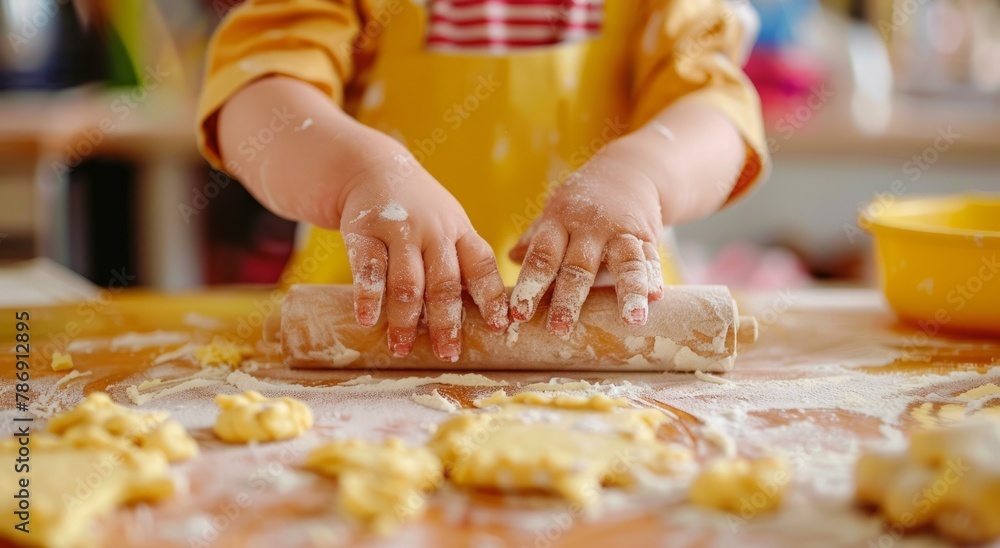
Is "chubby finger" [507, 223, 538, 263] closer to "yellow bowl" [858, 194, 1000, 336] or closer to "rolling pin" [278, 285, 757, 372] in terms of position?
"rolling pin" [278, 285, 757, 372]

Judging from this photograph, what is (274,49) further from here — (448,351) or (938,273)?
(938,273)

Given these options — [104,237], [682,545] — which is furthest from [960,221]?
[104,237]

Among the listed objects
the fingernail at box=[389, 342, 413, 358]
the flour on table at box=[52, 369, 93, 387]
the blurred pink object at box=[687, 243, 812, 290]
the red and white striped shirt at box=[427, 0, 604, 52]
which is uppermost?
the red and white striped shirt at box=[427, 0, 604, 52]

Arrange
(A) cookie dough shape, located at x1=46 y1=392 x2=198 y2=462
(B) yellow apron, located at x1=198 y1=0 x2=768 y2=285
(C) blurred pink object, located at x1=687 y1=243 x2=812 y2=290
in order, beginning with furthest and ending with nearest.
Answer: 1. (C) blurred pink object, located at x1=687 y1=243 x2=812 y2=290
2. (B) yellow apron, located at x1=198 y1=0 x2=768 y2=285
3. (A) cookie dough shape, located at x1=46 y1=392 x2=198 y2=462

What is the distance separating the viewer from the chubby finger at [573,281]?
30.6 inches

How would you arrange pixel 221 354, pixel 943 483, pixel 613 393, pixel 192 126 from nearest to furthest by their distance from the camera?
pixel 943 483
pixel 613 393
pixel 221 354
pixel 192 126

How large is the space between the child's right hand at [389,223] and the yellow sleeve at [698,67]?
35 cm

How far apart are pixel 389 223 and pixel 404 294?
0.06 metres

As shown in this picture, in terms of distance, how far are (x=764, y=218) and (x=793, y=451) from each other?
1.91 meters

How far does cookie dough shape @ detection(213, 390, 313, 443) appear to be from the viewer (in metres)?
0.63

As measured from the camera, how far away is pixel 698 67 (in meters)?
1.04

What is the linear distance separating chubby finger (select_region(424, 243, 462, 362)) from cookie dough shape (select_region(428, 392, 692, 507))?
95mm

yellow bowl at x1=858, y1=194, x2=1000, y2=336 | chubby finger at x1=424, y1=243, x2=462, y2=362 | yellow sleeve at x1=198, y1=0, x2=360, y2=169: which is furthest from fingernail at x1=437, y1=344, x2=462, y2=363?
yellow bowl at x1=858, y1=194, x2=1000, y2=336

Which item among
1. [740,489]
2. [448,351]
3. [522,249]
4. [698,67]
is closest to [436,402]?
[448,351]
